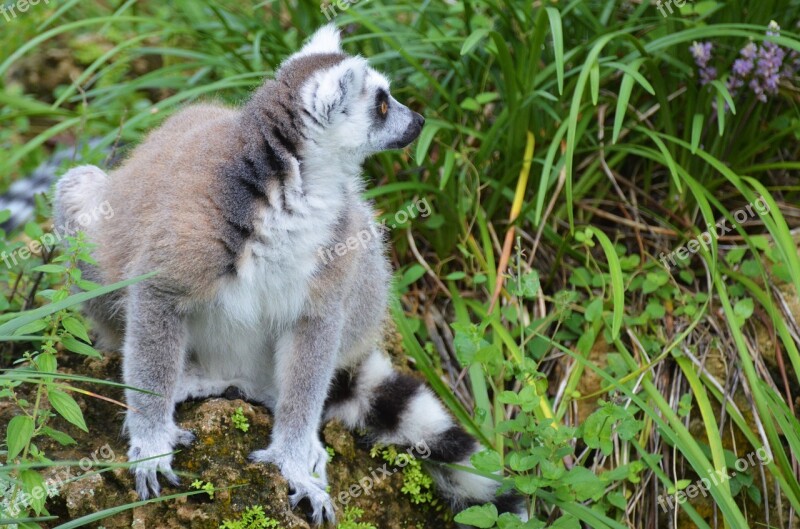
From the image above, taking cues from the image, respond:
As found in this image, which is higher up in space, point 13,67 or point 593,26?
point 593,26

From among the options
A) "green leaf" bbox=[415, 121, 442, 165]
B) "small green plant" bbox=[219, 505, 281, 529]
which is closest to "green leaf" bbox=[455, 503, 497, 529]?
"small green plant" bbox=[219, 505, 281, 529]

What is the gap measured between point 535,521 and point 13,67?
5291mm

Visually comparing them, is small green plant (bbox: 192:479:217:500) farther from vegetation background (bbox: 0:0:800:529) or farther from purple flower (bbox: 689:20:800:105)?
purple flower (bbox: 689:20:800:105)

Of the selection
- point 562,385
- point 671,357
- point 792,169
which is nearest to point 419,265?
point 562,385

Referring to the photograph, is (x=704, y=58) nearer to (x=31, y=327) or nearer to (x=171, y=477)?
(x=171, y=477)

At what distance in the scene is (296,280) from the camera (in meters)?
3.03

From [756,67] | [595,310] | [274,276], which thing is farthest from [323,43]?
[756,67]

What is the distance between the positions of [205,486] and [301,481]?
0.35 meters

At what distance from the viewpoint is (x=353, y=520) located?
3166 millimetres

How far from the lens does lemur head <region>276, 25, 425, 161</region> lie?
2.96m

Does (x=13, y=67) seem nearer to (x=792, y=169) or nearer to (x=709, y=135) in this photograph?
(x=709, y=135)

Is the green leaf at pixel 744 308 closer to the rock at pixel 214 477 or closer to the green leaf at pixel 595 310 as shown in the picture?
the green leaf at pixel 595 310

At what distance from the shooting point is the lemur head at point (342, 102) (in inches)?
116

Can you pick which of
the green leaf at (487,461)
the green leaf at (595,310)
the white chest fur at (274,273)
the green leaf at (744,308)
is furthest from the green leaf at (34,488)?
the green leaf at (744,308)
